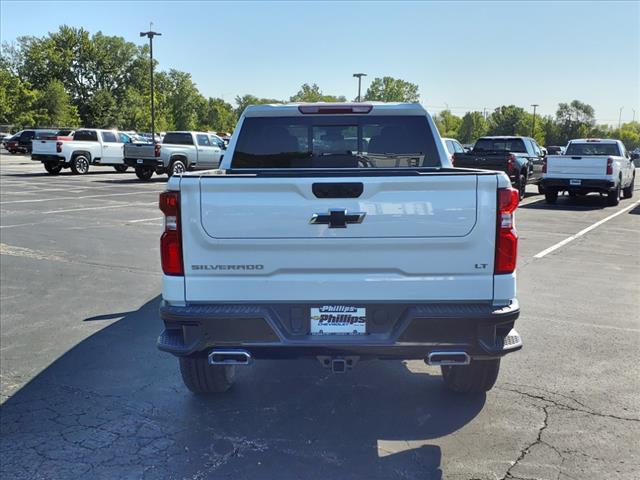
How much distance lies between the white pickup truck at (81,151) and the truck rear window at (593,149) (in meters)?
21.4

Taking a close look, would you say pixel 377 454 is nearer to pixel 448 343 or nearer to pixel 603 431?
pixel 448 343

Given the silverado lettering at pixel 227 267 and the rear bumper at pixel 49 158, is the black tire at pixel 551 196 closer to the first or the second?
the silverado lettering at pixel 227 267

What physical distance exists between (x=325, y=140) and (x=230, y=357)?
2.51m

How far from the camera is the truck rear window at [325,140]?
16.6 feet

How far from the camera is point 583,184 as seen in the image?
1758 centimetres

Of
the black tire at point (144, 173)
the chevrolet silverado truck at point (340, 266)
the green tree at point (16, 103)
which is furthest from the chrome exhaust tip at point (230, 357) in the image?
the green tree at point (16, 103)

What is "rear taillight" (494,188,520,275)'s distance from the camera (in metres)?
3.28

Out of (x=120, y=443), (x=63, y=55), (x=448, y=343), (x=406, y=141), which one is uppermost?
(x=63, y=55)

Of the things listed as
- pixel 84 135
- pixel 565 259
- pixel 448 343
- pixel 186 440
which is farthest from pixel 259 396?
pixel 84 135

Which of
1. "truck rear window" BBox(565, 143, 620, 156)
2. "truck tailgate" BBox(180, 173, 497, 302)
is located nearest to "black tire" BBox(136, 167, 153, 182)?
"truck rear window" BBox(565, 143, 620, 156)

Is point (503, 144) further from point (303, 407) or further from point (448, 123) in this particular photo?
point (448, 123)

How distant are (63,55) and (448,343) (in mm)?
102794

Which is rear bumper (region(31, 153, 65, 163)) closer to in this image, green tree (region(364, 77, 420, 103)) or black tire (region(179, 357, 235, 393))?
black tire (region(179, 357, 235, 393))

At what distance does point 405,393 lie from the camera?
4.30 m
